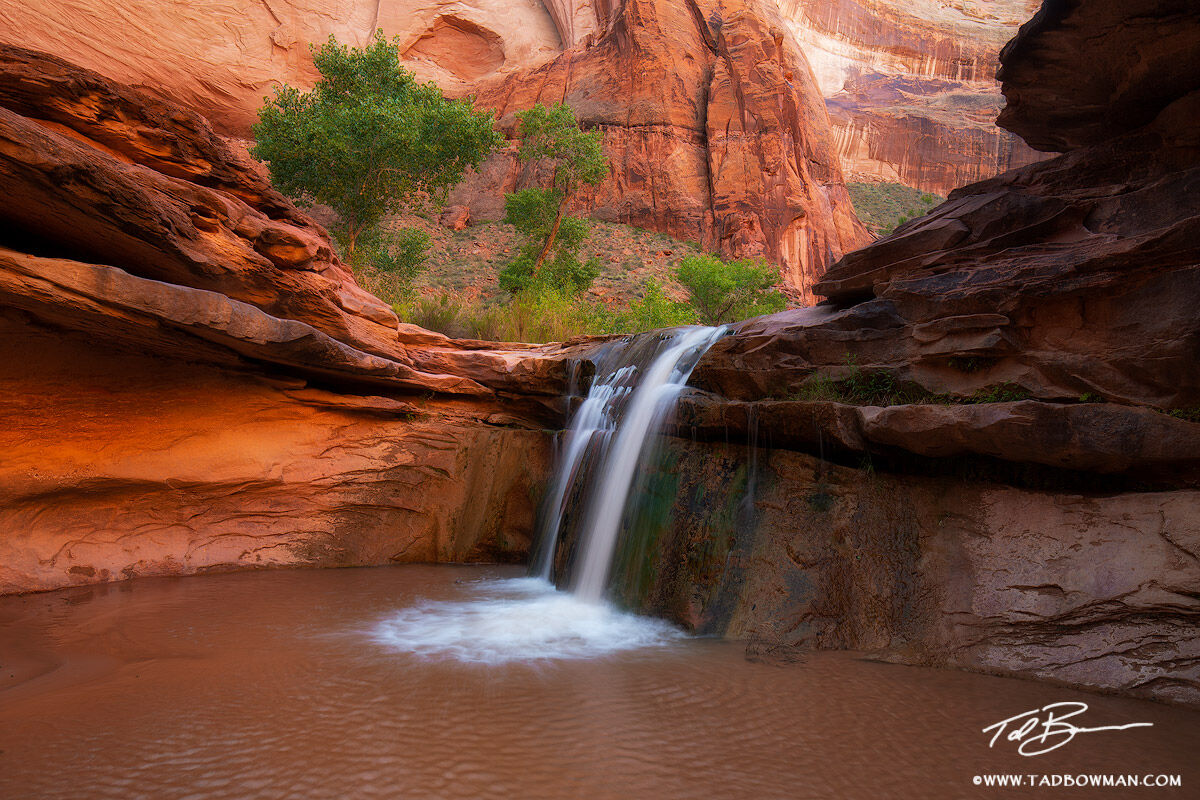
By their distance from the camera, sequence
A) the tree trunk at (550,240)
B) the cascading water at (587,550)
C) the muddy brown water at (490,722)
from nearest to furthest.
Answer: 1. the muddy brown water at (490,722)
2. the cascading water at (587,550)
3. the tree trunk at (550,240)

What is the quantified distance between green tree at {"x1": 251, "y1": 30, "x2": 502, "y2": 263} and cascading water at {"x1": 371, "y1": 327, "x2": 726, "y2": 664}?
11063 millimetres

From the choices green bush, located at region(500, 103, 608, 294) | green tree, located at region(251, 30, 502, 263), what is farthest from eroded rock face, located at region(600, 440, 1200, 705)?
green bush, located at region(500, 103, 608, 294)

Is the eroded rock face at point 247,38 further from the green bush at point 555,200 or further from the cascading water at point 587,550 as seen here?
the cascading water at point 587,550

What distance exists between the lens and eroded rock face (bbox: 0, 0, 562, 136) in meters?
25.4

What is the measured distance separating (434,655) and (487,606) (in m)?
1.72

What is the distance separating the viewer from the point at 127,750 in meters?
2.97

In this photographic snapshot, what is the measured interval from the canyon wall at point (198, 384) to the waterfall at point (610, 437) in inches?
32.7

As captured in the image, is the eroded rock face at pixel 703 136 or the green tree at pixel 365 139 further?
the eroded rock face at pixel 703 136

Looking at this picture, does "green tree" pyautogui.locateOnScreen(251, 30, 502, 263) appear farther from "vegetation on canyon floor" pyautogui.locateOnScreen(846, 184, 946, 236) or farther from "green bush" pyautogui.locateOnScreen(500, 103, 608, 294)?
"vegetation on canyon floor" pyautogui.locateOnScreen(846, 184, 946, 236)

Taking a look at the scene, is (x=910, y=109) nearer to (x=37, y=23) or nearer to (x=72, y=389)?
(x=37, y=23)

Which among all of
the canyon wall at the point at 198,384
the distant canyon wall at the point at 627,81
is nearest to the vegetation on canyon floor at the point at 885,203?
the distant canyon wall at the point at 627,81

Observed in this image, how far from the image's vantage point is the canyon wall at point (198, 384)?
5.76m

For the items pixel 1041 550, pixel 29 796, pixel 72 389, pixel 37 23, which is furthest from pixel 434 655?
pixel 37 23

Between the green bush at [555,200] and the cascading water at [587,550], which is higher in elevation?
the green bush at [555,200]
